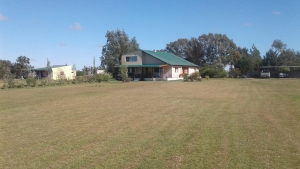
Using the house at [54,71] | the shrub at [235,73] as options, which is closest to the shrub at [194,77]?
the shrub at [235,73]

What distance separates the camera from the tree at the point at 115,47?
214 feet

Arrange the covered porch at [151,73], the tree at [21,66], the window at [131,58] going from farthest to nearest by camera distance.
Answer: the tree at [21,66] → the window at [131,58] → the covered porch at [151,73]

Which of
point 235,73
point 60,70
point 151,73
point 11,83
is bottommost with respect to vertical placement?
point 11,83

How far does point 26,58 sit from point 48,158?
8598 cm

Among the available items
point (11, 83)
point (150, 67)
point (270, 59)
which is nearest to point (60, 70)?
point (150, 67)

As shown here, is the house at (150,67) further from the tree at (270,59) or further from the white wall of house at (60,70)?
the tree at (270,59)

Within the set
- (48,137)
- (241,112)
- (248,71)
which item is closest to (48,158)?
(48,137)

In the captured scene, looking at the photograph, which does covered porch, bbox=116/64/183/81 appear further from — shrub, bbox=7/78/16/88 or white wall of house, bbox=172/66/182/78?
shrub, bbox=7/78/16/88

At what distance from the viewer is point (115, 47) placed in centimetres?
6525

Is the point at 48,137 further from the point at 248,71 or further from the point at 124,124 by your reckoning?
the point at 248,71

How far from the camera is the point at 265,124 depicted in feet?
26.6

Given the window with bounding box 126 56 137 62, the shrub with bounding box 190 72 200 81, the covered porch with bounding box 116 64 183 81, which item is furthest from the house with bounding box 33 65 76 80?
the shrub with bounding box 190 72 200 81

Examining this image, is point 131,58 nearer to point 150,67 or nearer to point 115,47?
point 150,67

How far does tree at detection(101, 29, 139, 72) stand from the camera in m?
65.1
